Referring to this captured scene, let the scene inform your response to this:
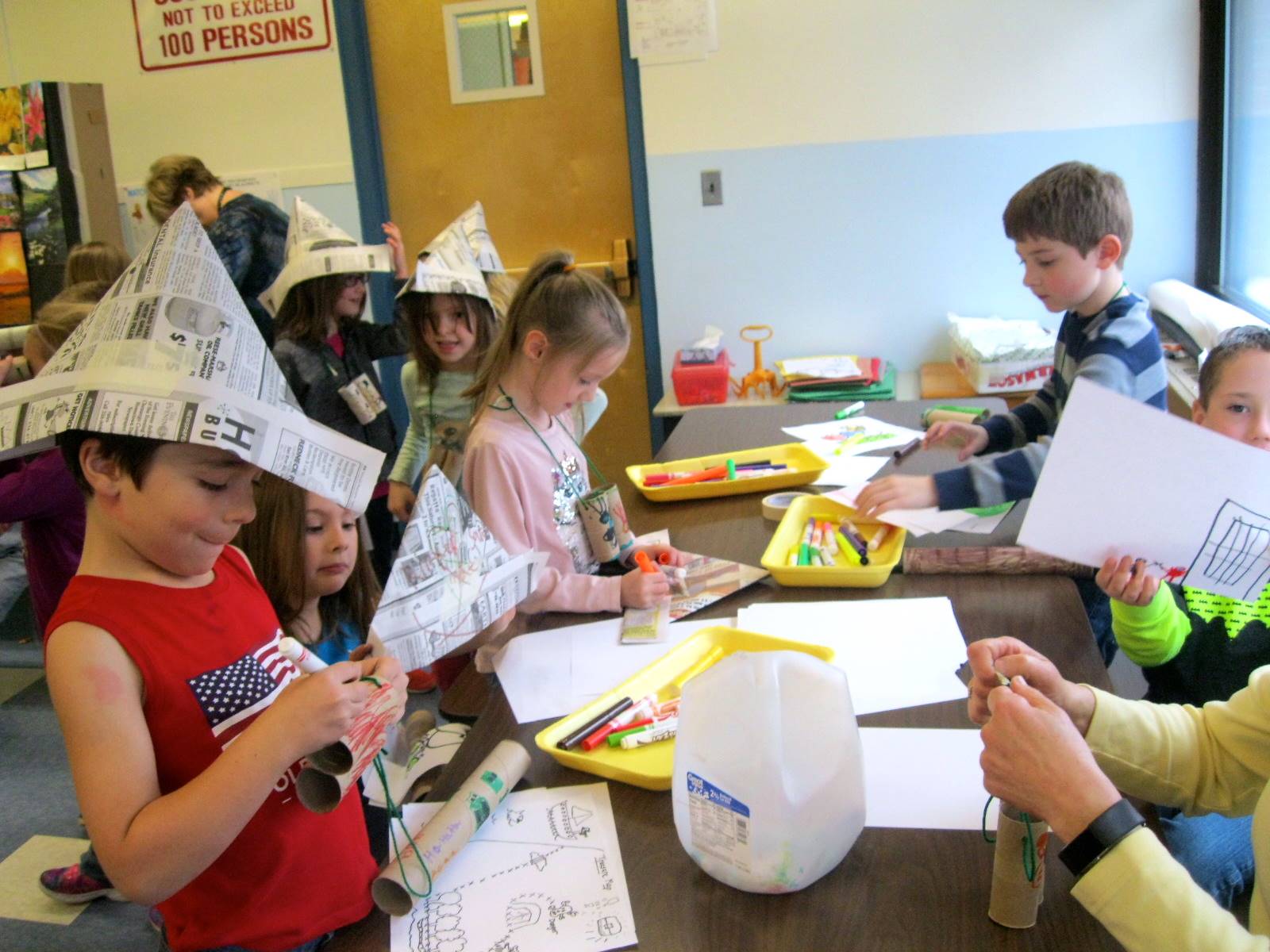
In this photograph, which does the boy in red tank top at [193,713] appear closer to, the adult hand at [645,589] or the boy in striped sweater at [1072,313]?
the adult hand at [645,589]

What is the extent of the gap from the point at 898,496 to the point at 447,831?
3.21 feet

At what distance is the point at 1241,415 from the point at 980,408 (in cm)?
106

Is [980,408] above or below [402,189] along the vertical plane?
below

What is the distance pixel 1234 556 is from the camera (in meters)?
1.12

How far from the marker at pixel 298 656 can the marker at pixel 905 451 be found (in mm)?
1349

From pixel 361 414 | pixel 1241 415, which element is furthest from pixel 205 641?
pixel 361 414

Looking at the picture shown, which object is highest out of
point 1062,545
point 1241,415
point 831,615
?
point 1241,415

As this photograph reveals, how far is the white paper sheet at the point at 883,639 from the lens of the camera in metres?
1.15

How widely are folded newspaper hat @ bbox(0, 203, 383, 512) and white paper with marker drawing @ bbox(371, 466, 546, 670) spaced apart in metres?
0.11

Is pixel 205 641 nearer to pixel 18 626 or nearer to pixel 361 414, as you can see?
pixel 361 414

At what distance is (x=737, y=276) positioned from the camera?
3463 millimetres

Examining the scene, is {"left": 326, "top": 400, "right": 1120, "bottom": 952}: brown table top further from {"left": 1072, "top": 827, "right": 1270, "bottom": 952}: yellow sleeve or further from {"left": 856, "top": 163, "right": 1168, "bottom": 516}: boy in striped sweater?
{"left": 856, "top": 163, "right": 1168, "bottom": 516}: boy in striped sweater

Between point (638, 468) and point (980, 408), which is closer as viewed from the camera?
point (638, 468)

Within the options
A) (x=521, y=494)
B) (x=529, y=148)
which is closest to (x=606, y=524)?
(x=521, y=494)
